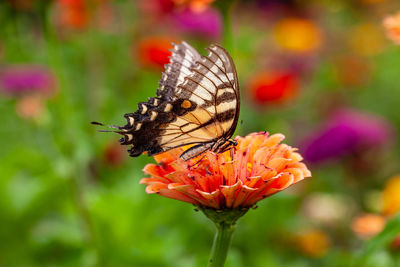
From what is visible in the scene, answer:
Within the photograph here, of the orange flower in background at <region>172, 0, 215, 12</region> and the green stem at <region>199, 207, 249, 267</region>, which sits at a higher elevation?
the orange flower in background at <region>172, 0, 215, 12</region>

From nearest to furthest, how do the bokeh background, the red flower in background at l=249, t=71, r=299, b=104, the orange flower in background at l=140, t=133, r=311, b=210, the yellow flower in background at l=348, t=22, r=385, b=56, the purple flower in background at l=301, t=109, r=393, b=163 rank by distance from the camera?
the orange flower in background at l=140, t=133, r=311, b=210
the bokeh background
the purple flower in background at l=301, t=109, r=393, b=163
the red flower in background at l=249, t=71, r=299, b=104
the yellow flower in background at l=348, t=22, r=385, b=56

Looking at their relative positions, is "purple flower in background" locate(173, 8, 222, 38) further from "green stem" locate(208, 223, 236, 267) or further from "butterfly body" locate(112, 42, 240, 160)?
"green stem" locate(208, 223, 236, 267)

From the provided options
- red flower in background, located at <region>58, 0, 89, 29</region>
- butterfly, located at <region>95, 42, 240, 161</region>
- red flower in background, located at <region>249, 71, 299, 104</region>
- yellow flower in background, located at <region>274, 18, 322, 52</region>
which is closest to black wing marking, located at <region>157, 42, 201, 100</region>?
butterfly, located at <region>95, 42, 240, 161</region>

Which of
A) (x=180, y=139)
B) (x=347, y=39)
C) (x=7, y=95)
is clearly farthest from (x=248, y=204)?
(x=347, y=39)

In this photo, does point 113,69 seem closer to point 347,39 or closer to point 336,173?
point 336,173

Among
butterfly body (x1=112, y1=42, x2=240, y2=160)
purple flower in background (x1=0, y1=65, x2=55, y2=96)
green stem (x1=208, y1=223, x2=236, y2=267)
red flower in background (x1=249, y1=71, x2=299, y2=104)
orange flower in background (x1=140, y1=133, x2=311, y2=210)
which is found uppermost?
red flower in background (x1=249, y1=71, x2=299, y2=104)
